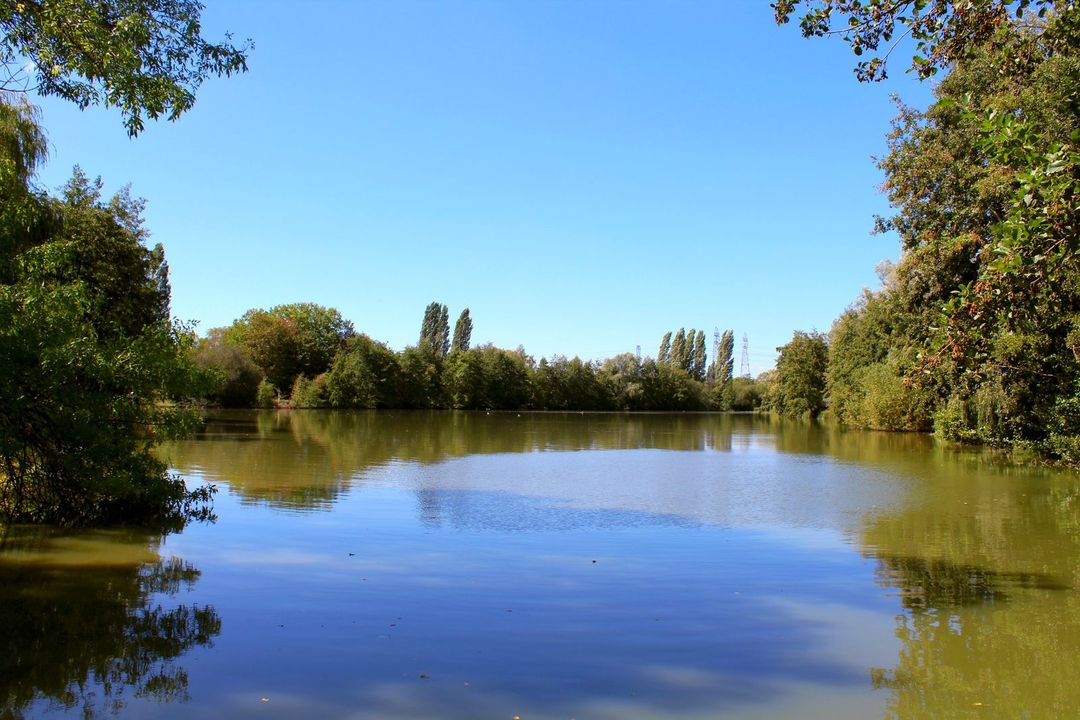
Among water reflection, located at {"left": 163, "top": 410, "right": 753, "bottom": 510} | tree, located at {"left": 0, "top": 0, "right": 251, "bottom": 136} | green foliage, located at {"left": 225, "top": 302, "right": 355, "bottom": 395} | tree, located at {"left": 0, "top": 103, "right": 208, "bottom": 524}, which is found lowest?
water reflection, located at {"left": 163, "top": 410, "right": 753, "bottom": 510}

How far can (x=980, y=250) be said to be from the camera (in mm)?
12586

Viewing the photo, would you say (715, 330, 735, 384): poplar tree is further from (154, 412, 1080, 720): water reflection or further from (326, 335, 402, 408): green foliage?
(154, 412, 1080, 720): water reflection

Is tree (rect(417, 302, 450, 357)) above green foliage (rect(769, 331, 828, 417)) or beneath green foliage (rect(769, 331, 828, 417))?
above

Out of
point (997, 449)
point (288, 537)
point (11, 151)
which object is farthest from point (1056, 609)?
point (997, 449)

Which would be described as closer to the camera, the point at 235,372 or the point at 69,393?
the point at 69,393

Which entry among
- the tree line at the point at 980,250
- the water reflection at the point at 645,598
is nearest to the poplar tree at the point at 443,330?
the tree line at the point at 980,250

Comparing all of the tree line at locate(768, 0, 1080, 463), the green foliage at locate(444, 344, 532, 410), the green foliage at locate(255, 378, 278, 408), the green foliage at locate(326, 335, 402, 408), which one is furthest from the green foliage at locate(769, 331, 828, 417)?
the green foliage at locate(255, 378, 278, 408)

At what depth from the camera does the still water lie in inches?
214

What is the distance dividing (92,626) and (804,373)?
72.0m

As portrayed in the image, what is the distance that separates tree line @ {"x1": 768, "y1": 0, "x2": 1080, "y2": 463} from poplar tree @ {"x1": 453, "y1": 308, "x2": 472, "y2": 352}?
4773 cm

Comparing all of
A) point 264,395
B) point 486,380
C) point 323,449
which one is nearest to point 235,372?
point 264,395

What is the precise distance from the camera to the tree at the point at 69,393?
9.83 meters

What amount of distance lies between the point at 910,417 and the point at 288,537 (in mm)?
42230

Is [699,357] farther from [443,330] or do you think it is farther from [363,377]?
[363,377]
